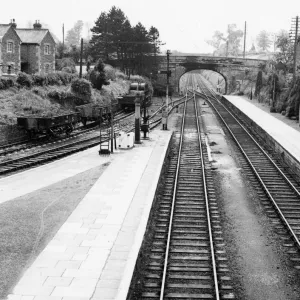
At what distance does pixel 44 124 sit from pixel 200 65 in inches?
2210

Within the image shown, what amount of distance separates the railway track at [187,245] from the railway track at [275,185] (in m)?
1.94

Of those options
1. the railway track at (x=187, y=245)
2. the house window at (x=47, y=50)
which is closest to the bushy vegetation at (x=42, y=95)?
the house window at (x=47, y=50)

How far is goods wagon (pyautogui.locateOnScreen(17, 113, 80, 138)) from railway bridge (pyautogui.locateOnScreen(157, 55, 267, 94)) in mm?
49574

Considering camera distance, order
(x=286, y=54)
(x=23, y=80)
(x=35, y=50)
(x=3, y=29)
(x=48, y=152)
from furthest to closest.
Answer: (x=286, y=54), (x=35, y=50), (x=3, y=29), (x=23, y=80), (x=48, y=152)

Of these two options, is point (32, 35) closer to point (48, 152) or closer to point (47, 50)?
point (47, 50)

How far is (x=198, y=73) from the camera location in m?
163

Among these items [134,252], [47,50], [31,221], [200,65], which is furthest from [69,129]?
[200,65]

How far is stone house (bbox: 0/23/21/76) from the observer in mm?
40969

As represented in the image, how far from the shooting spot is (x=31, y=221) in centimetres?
1251

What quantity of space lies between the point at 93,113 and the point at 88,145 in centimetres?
927

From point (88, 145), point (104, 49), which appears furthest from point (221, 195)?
point (104, 49)

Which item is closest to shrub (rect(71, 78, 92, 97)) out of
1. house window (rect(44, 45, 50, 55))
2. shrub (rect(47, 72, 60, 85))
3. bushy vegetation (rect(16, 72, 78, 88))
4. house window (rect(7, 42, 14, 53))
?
shrub (rect(47, 72, 60, 85))

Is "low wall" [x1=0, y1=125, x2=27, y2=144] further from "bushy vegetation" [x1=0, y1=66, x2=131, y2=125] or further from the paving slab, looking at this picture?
the paving slab

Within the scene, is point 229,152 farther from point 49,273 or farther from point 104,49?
point 104,49
